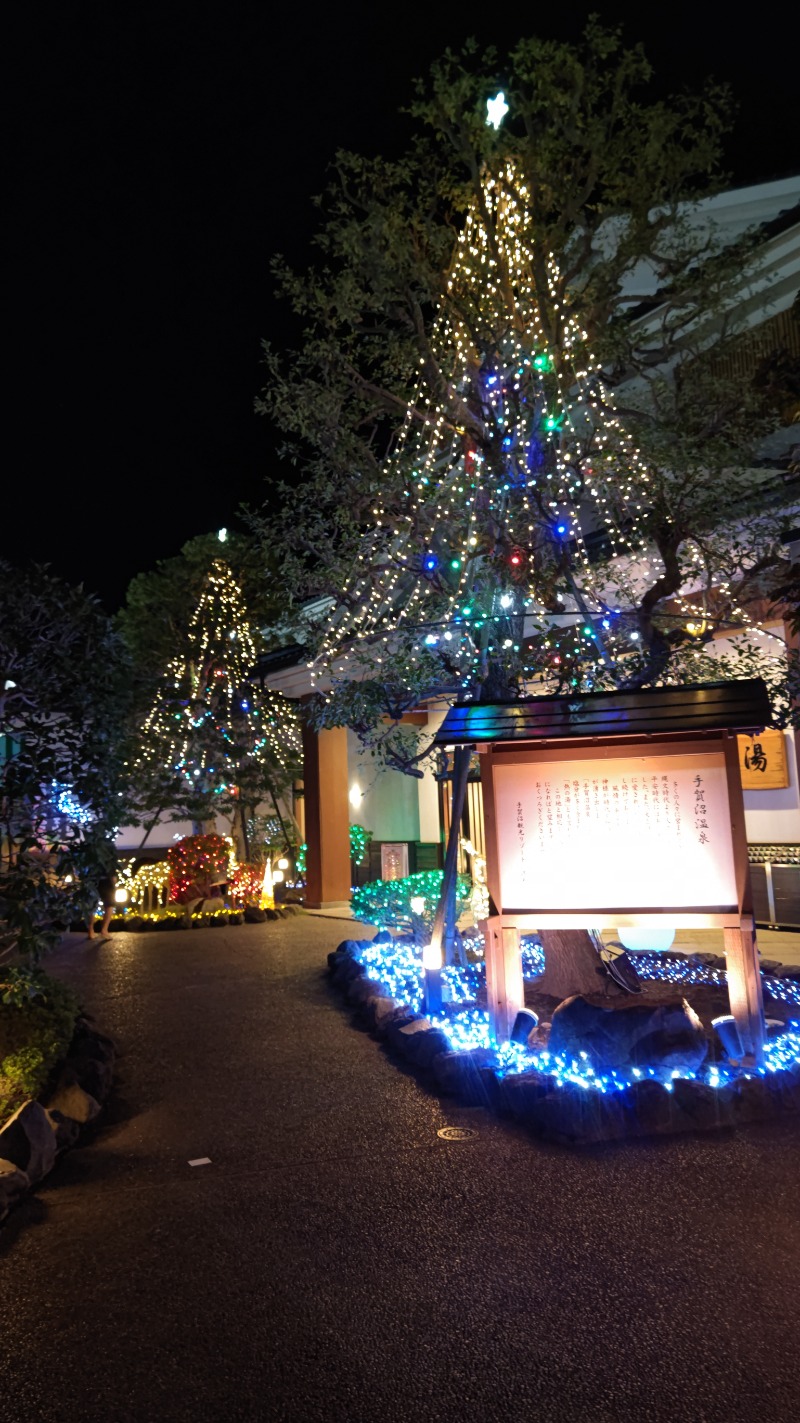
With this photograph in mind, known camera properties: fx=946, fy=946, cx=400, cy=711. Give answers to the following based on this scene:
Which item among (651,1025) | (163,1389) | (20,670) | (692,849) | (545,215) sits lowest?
(163,1389)

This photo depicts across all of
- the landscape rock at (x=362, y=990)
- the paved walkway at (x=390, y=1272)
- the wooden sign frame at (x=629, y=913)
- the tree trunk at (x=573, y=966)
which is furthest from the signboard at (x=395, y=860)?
the paved walkway at (x=390, y=1272)

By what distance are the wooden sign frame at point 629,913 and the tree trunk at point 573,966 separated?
175 centimetres

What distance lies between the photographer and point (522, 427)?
28.6 feet

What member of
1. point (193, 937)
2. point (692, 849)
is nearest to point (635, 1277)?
point (692, 849)

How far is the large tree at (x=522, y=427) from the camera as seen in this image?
27.8 feet

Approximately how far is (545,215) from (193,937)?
11.7 meters

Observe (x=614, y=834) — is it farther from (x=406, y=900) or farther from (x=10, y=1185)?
(x=406, y=900)

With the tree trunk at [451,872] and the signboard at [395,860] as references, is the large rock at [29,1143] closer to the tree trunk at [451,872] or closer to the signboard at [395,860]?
the tree trunk at [451,872]

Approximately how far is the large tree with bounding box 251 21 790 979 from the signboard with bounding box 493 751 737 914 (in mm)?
1499

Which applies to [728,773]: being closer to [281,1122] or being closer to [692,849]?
[692,849]

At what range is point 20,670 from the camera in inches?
235

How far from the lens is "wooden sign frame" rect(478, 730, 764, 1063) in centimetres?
652

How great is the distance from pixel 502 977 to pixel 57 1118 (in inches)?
126

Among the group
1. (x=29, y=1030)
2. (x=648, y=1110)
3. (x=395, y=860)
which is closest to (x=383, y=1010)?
(x=29, y=1030)
